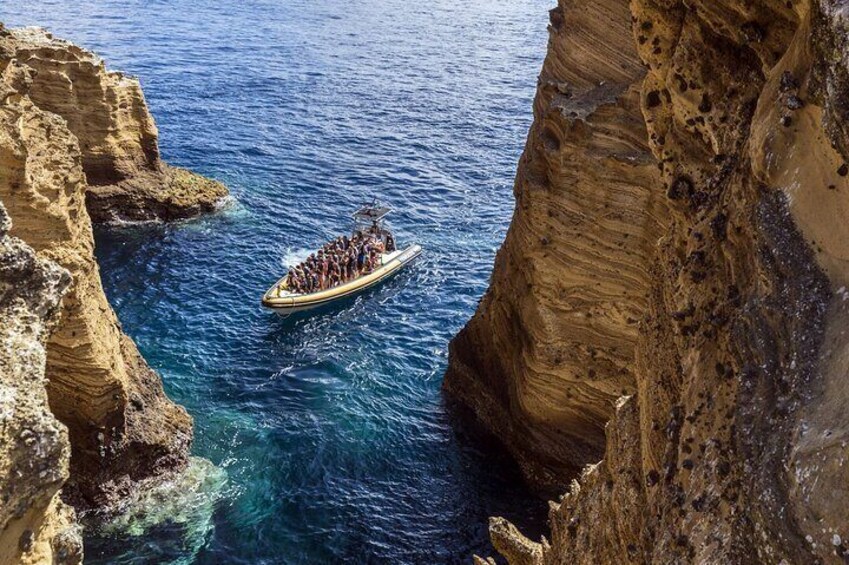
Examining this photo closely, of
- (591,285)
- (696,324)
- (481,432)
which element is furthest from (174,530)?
(696,324)

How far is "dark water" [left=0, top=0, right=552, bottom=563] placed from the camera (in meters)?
22.5

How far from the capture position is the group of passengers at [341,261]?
3319 cm

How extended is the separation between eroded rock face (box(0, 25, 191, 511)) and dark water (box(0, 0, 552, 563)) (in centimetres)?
129

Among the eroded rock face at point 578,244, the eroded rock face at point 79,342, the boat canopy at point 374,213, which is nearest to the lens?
the eroded rock face at point 79,342

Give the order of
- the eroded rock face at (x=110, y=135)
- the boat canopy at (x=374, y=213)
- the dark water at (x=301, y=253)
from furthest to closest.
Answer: the boat canopy at (x=374, y=213) < the eroded rock face at (x=110, y=135) < the dark water at (x=301, y=253)

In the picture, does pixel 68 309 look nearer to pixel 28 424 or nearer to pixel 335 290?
pixel 28 424

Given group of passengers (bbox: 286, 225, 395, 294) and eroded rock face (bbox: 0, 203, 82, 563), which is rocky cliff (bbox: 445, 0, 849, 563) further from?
group of passengers (bbox: 286, 225, 395, 294)

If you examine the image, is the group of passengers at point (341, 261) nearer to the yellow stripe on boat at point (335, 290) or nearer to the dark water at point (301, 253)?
the yellow stripe on boat at point (335, 290)

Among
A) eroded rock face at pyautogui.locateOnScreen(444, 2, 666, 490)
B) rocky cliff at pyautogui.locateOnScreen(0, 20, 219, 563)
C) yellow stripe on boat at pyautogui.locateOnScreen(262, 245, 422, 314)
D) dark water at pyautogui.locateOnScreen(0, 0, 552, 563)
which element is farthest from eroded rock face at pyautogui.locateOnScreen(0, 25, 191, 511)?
eroded rock face at pyautogui.locateOnScreen(444, 2, 666, 490)

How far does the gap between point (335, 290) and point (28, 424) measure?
83.3 ft

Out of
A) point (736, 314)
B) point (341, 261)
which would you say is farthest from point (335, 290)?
point (736, 314)

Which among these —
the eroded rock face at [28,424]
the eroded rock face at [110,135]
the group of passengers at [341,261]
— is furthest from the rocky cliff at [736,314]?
the eroded rock face at [110,135]

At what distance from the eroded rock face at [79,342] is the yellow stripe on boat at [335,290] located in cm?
843

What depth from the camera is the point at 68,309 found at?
19.3m
